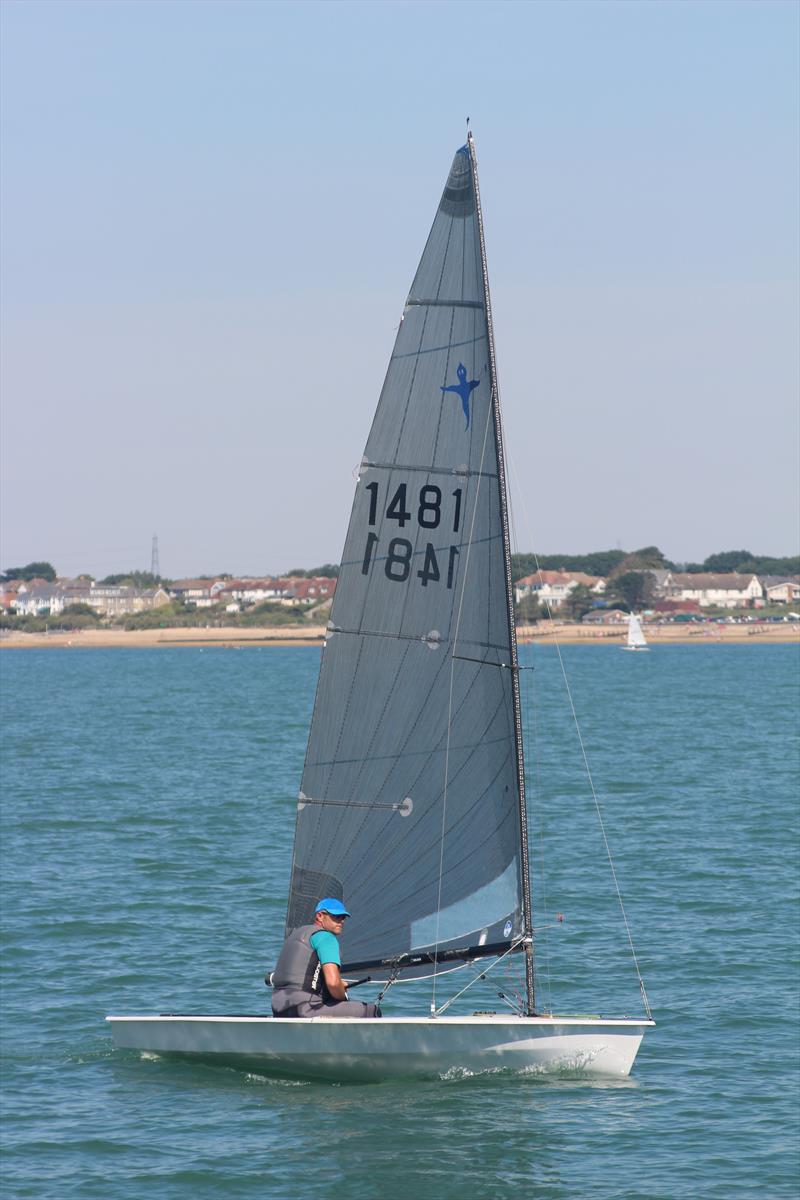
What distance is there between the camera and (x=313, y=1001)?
20.6 metres

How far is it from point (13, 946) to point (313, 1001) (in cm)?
1201

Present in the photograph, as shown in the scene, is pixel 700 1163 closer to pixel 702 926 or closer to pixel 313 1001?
pixel 313 1001

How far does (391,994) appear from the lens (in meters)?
27.6

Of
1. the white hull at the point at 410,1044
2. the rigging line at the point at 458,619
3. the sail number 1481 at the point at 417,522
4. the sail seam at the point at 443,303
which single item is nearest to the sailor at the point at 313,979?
the white hull at the point at 410,1044

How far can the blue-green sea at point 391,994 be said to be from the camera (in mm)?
19203

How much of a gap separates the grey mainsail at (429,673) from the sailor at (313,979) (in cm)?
100

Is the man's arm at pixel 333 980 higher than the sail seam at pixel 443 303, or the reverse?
the sail seam at pixel 443 303

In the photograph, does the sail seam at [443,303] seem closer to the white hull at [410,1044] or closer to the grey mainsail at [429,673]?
the grey mainsail at [429,673]

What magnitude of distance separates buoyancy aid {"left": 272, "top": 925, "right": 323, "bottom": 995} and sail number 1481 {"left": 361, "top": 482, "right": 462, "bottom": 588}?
4620 mm

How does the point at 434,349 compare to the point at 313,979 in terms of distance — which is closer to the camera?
the point at 313,979

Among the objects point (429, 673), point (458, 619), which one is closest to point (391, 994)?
point (429, 673)

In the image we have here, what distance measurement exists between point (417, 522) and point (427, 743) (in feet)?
9.34

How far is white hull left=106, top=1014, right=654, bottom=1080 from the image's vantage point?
20547mm

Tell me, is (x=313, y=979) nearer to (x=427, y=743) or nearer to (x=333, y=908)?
(x=333, y=908)
